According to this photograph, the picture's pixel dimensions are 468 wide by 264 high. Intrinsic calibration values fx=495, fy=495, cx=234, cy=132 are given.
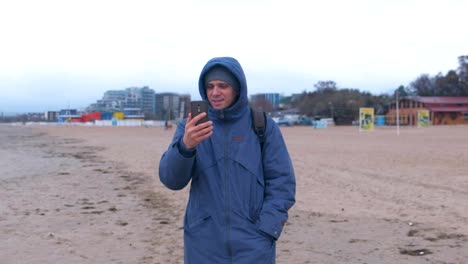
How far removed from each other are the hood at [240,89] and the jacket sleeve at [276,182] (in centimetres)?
17

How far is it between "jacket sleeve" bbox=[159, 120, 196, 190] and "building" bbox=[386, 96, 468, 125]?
252 ft

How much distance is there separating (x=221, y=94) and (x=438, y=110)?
7917 centimetres

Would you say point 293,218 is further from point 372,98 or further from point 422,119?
point 372,98

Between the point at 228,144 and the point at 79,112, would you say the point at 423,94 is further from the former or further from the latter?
the point at 228,144

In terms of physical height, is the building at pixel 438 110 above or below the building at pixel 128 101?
below

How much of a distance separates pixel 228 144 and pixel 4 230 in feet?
18.1

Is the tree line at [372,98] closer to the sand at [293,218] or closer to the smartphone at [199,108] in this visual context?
the sand at [293,218]

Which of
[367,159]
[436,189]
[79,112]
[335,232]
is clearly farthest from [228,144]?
[79,112]

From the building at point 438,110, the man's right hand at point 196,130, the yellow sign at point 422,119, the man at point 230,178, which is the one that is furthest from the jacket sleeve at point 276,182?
the building at point 438,110

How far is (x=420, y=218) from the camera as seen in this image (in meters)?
7.14

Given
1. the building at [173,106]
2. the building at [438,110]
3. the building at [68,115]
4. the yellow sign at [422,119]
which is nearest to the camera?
the building at [173,106]

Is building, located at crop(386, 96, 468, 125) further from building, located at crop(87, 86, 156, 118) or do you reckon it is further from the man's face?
the man's face

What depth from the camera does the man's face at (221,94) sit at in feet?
8.04

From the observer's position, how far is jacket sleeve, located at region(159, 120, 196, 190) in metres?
2.28
